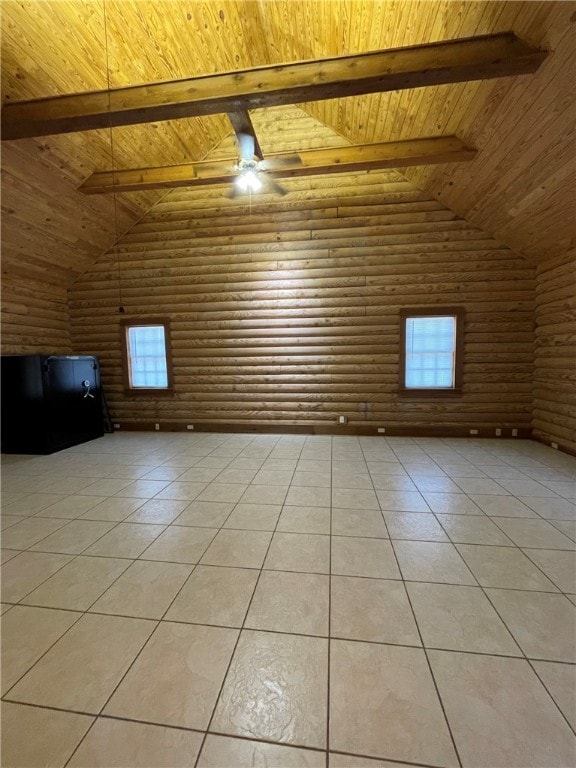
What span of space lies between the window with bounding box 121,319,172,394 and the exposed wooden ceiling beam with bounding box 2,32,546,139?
3.15 m

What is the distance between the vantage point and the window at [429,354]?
16.9 ft

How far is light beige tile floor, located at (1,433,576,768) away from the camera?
112 centimetres

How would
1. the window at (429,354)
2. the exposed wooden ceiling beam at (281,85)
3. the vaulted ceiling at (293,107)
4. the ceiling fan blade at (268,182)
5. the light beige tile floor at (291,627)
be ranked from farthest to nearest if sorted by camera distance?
the window at (429,354) → the ceiling fan blade at (268,182) → the vaulted ceiling at (293,107) → the exposed wooden ceiling beam at (281,85) → the light beige tile floor at (291,627)

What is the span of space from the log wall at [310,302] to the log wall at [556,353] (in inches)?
7.1

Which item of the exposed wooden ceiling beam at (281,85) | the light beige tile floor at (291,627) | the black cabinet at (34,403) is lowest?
the light beige tile floor at (291,627)

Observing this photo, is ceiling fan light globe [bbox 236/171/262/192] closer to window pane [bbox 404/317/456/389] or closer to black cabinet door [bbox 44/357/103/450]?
window pane [bbox 404/317/456/389]

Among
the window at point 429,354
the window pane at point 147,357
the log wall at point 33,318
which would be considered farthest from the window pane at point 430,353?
the log wall at point 33,318

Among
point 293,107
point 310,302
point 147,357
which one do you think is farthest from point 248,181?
point 147,357

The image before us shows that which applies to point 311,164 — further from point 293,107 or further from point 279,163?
point 293,107

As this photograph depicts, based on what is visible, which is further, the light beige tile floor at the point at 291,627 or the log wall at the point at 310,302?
the log wall at the point at 310,302

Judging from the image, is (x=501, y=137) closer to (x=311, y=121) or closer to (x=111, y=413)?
(x=311, y=121)

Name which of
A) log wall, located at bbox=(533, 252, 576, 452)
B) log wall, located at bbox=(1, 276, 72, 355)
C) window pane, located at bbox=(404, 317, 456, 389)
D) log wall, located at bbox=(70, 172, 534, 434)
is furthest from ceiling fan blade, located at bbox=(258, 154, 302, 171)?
log wall, located at bbox=(1, 276, 72, 355)

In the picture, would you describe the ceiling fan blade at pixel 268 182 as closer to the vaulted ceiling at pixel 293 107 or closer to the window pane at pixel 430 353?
the vaulted ceiling at pixel 293 107

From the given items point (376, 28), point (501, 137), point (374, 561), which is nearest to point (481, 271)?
point (501, 137)
